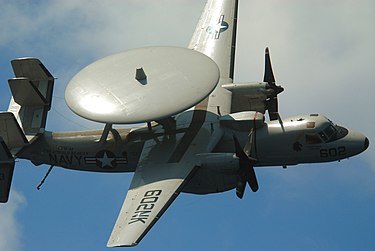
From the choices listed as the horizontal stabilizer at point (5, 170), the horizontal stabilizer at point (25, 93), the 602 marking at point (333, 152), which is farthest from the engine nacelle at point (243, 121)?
the horizontal stabilizer at point (5, 170)

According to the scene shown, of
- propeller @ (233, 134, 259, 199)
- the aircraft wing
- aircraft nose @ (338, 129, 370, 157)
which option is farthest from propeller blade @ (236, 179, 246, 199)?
aircraft nose @ (338, 129, 370, 157)

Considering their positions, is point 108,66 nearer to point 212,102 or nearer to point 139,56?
point 139,56

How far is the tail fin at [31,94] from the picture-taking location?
6209cm

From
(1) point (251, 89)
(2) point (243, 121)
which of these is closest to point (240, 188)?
(2) point (243, 121)

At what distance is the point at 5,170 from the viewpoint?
193ft

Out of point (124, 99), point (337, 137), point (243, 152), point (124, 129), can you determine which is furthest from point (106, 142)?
point (337, 137)

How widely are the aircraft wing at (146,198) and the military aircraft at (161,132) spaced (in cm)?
6

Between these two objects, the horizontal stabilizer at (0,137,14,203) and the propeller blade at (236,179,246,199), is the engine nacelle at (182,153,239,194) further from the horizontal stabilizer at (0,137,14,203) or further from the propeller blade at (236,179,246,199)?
the horizontal stabilizer at (0,137,14,203)

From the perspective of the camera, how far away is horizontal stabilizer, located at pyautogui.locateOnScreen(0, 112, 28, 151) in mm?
60219

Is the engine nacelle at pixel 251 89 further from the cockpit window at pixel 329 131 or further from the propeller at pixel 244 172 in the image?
the propeller at pixel 244 172

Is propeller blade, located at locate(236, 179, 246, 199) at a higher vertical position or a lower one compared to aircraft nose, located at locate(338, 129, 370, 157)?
lower

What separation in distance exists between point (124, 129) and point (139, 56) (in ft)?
16.0

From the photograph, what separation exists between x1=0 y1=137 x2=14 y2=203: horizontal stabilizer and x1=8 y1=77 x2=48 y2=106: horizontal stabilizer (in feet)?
17.3

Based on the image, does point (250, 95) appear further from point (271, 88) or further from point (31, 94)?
point (31, 94)
